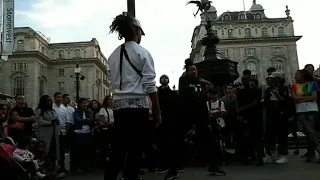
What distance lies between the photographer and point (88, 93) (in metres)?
80.5

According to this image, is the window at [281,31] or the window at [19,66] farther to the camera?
the window at [281,31]

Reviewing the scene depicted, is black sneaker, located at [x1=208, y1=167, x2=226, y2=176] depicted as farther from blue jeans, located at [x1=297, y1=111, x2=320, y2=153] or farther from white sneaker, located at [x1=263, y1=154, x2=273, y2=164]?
blue jeans, located at [x1=297, y1=111, x2=320, y2=153]

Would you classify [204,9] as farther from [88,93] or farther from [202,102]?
[88,93]

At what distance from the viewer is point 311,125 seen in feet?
26.1

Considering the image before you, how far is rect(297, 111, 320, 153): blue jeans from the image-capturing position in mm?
7828

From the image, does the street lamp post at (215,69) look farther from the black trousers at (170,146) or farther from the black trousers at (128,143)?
the black trousers at (128,143)

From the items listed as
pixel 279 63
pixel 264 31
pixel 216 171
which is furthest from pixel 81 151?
pixel 264 31

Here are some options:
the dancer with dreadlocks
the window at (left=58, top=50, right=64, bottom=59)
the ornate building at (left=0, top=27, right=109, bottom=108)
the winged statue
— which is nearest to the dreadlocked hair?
the dancer with dreadlocks

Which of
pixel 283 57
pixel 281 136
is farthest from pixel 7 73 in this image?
pixel 281 136

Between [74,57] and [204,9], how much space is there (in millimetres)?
73294

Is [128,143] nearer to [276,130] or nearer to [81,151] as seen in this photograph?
[81,151]

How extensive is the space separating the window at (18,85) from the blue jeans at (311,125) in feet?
233

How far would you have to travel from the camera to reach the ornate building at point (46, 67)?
7200 cm

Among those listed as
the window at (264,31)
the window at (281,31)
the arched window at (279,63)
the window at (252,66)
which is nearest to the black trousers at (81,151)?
the window at (252,66)
